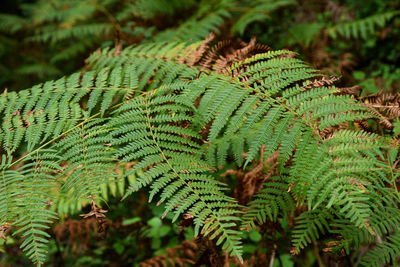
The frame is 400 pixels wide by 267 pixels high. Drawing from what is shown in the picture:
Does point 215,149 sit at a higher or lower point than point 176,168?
lower

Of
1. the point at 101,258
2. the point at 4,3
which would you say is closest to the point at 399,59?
the point at 101,258

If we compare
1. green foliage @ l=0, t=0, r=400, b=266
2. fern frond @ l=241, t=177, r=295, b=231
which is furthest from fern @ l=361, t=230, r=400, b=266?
fern frond @ l=241, t=177, r=295, b=231

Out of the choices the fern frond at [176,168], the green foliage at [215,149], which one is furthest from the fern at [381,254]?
the fern frond at [176,168]

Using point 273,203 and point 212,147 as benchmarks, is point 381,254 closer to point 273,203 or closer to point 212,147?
point 273,203

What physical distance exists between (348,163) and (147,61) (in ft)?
4.33

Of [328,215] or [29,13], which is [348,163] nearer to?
[328,215]

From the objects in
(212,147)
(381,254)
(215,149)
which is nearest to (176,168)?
(212,147)

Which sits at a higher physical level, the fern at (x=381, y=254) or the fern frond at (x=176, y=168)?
the fern frond at (x=176, y=168)

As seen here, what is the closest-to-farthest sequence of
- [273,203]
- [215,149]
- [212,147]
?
[273,203] → [212,147] → [215,149]

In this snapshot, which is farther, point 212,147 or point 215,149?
point 215,149

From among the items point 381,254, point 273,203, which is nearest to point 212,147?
point 273,203

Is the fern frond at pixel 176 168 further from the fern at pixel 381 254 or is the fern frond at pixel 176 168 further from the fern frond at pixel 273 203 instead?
the fern at pixel 381 254

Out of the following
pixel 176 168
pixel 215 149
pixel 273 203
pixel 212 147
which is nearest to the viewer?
pixel 176 168

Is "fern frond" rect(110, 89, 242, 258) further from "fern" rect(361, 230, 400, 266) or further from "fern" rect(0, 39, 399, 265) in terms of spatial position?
"fern" rect(361, 230, 400, 266)
